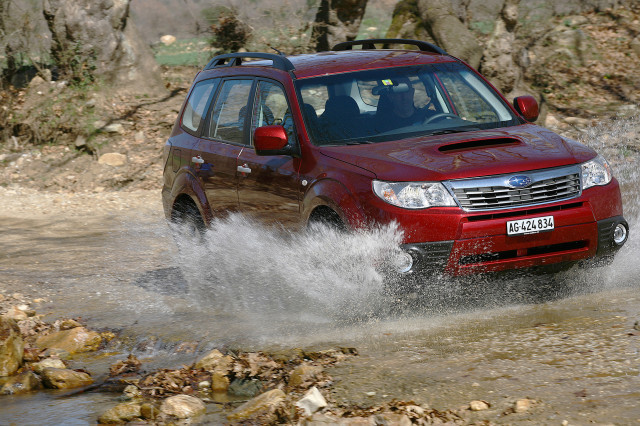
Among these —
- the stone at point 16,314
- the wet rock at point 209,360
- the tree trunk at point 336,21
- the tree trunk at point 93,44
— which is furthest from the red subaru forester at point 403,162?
the tree trunk at point 336,21

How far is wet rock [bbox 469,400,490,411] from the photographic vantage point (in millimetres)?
4371

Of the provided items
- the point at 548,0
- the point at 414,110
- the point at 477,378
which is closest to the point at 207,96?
the point at 414,110

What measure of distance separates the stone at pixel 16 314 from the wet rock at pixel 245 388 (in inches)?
106

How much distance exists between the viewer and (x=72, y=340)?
21.9 ft

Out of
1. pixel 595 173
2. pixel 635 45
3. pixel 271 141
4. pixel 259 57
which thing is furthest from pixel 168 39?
pixel 595 173

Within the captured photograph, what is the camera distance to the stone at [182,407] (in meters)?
4.89

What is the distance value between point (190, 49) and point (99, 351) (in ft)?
44.9

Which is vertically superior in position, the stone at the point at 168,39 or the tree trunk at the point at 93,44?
the tree trunk at the point at 93,44

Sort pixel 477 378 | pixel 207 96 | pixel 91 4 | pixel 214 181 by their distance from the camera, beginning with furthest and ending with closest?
pixel 91 4 < pixel 207 96 < pixel 214 181 < pixel 477 378

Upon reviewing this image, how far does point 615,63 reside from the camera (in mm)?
17609

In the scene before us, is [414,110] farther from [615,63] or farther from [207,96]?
[615,63]

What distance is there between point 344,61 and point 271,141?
45.0 inches

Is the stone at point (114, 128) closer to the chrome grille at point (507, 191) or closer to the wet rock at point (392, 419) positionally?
the chrome grille at point (507, 191)

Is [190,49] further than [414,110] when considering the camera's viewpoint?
Yes
